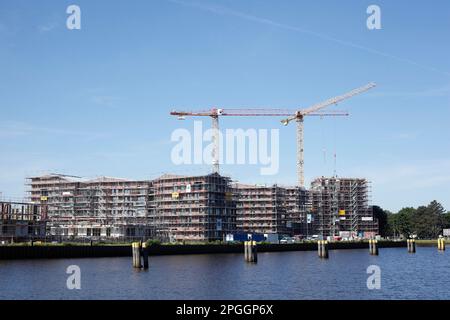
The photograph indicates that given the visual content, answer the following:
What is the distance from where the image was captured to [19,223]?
159750mm

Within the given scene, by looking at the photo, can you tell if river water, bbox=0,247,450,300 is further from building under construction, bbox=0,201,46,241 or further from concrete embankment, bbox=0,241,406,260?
building under construction, bbox=0,201,46,241

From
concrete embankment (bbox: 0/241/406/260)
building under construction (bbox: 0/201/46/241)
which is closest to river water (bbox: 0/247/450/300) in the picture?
concrete embankment (bbox: 0/241/406/260)

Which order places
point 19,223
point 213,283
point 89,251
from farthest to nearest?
point 19,223, point 89,251, point 213,283

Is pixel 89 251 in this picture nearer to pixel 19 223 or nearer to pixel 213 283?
pixel 19 223

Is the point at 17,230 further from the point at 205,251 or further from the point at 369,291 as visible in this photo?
the point at 369,291

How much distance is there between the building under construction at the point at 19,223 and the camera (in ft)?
507

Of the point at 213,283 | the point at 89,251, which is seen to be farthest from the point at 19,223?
the point at 213,283

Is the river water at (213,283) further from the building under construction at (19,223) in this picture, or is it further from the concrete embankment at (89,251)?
the building under construction at (19,223)

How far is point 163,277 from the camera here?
9194cm

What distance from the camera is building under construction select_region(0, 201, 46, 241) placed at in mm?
154625

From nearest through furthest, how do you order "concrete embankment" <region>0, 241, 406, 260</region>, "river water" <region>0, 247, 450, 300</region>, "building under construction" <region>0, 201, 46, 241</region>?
"river water" <region>0, 247, 450, 300</region>, "concrete embankment" <region>0, 241, 406, 260</region>, "building under construction" <region>0, 201, 46, 241</region>

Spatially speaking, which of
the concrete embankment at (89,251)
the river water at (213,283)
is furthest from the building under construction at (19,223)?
the river water at (213,283)

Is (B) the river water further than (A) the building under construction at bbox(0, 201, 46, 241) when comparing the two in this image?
No
